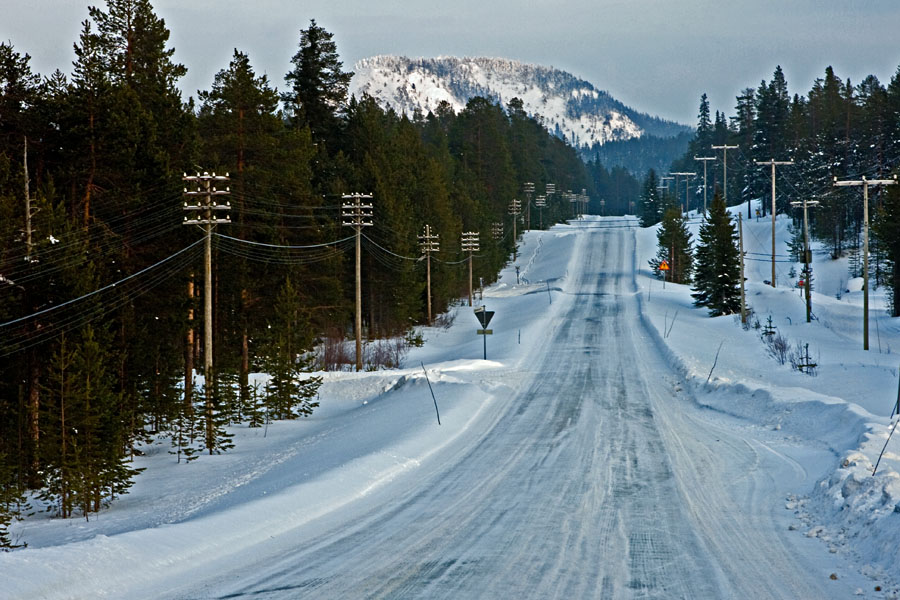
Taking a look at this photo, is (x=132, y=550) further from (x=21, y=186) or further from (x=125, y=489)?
(x=21, y=186)

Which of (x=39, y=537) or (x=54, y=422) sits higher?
(x=54, y=422)

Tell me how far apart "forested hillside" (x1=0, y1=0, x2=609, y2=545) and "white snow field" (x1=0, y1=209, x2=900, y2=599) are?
1913mm

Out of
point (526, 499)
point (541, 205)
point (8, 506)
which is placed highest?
point (541, 205)

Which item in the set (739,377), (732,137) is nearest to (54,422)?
(739,377)

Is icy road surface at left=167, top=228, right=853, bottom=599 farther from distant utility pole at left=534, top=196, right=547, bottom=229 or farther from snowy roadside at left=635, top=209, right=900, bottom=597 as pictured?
distant utility pole at left=534, top=196, right=547, bottom=229

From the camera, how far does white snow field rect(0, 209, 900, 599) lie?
8359 mm

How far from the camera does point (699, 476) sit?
1373cm

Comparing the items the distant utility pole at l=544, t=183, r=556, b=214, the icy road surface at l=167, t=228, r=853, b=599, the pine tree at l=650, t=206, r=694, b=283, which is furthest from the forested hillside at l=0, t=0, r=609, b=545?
the distant utility pole at l=544, t=183, r=556, b=214

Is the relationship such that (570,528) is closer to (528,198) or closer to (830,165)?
(830,165)

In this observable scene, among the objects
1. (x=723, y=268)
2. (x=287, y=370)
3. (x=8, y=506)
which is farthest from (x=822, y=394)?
(x=723, y=268)

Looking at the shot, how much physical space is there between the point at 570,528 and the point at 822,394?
1391 centimetres

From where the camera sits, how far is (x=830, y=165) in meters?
83.0

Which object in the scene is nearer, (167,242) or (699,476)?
(699,476)

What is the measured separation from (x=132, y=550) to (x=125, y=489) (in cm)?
1185
